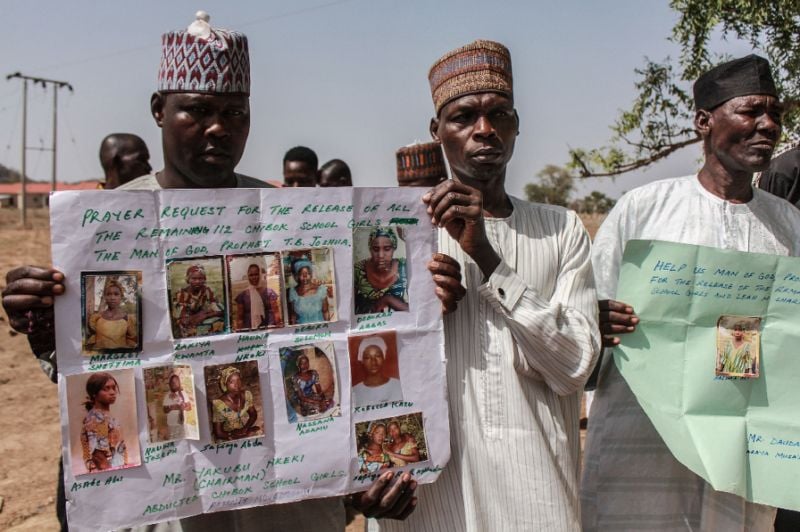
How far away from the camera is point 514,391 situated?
2.25 meters

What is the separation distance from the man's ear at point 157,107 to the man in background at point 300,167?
11.8 ft

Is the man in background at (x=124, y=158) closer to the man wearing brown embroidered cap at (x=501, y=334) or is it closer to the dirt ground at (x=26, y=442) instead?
the dirt ground at (x=26, y=442)

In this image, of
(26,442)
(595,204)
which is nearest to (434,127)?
(26,442)

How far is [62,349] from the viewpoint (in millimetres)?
1821

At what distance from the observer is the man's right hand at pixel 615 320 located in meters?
2.57

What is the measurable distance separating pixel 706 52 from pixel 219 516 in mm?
6697

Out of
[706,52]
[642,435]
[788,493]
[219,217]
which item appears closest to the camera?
[219,217]

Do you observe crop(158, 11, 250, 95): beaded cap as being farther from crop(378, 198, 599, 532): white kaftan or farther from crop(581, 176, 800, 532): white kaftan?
crop(581, 176, 800, 532): white kaftan

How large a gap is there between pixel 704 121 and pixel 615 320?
3.74 ft

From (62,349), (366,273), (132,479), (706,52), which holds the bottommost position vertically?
(132,479)

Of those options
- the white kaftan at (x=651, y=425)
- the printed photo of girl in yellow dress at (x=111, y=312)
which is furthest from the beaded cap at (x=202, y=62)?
the white kaftan at (x=651, y=425)

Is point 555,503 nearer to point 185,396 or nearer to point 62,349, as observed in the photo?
point 185,396

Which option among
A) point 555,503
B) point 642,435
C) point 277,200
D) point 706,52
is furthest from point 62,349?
point 706,52

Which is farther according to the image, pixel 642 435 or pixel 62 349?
pixel 642 435
